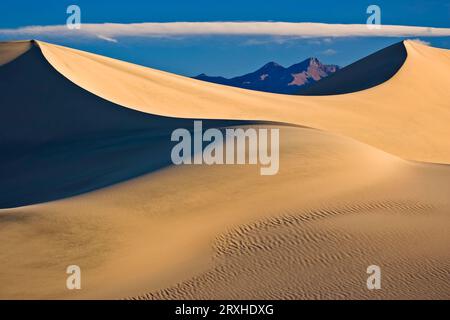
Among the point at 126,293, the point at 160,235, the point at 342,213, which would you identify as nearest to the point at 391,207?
the point at 342,213

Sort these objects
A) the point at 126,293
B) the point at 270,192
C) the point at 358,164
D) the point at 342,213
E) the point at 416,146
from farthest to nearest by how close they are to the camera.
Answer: the point at 416,146
the point at 358,164
the point at 270,192
the point at 342,213
the point at 126,293

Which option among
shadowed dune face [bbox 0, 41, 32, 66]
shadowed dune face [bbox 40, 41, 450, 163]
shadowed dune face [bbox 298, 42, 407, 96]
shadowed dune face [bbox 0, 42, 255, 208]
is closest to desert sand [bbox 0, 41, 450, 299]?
shadowed dune face [bbox 0, 42, 255, 208]

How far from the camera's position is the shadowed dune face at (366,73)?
45.6 meters

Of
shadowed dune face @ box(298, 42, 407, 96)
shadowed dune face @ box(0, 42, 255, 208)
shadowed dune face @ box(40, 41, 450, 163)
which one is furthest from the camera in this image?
shadowed dune face @ box(298, 42, 407, 96)

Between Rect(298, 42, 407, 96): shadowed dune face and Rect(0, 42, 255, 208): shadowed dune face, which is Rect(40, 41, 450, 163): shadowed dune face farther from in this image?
Rect(298, 42, 407, 96): shadowed dune face

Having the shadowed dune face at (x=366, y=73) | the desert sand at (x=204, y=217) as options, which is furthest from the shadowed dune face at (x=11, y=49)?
the shadowed dune face at (x=366, y=73)

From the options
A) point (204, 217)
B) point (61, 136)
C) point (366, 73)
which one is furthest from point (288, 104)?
point (204, 217)

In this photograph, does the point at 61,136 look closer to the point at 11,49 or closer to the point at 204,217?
the point at 11,49

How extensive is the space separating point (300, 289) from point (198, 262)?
5.96ft

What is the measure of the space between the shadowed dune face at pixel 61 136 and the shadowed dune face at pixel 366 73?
1003 inches

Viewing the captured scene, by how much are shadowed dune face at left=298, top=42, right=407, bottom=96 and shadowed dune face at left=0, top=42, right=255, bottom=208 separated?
1003 inches

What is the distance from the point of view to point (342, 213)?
11328 millimetres

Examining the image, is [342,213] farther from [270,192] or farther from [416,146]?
[416,146]

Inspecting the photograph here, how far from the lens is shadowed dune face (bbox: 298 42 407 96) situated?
45.6m
